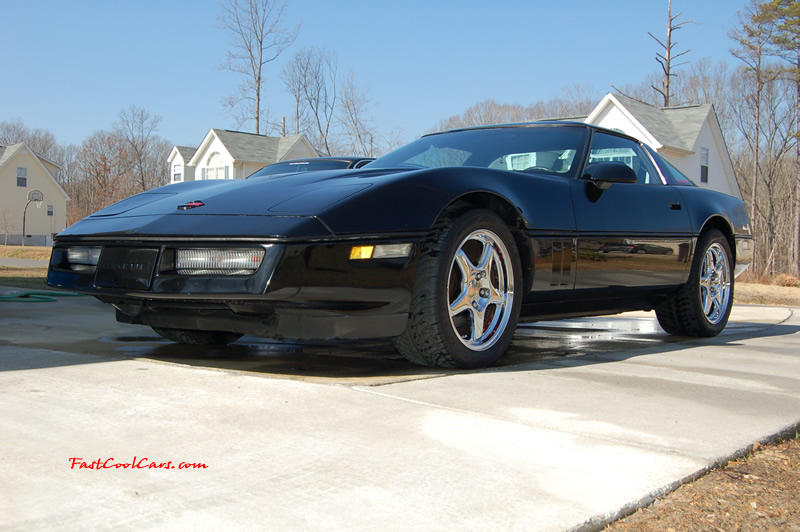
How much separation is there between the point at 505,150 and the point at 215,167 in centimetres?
3557

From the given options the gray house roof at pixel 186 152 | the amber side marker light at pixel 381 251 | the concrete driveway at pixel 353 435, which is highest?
the gray house roof at pixel 186 152

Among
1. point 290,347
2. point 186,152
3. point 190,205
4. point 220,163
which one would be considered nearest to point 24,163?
point 186,152

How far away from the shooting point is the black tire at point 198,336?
A: 13.8 ft

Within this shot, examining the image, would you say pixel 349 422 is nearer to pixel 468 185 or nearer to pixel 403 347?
pixel 403 347

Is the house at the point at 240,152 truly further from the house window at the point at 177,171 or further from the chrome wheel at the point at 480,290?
the chrome wheel at the point at 480,290

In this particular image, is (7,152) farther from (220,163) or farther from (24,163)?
(220,163)

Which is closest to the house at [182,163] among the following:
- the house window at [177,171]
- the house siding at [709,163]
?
the house window at [177,171]

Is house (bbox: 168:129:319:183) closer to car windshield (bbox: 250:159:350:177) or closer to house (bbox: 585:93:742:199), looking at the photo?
house (bbox: 585:93:742:199)

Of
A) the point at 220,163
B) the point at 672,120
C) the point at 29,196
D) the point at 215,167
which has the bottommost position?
the point at 29,196

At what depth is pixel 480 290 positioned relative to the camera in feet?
11.5

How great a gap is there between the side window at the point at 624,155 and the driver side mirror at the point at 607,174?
192 millimetres

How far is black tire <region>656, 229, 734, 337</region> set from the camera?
516cm

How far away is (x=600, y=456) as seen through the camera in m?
2.06

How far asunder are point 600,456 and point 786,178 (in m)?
45.8
